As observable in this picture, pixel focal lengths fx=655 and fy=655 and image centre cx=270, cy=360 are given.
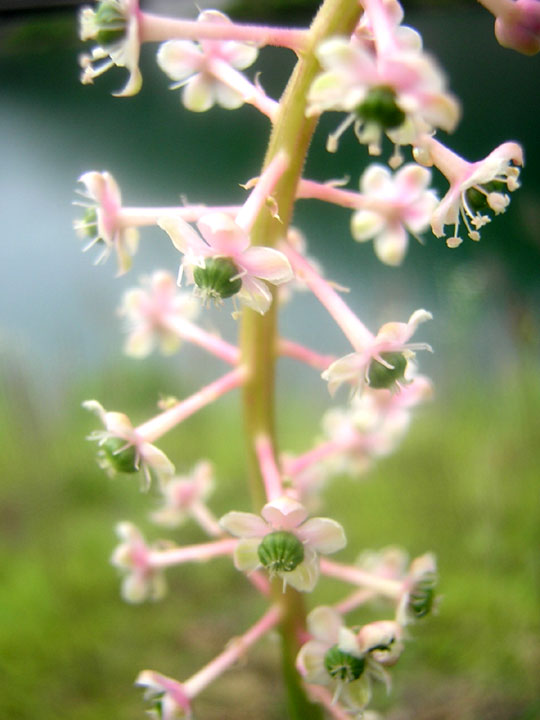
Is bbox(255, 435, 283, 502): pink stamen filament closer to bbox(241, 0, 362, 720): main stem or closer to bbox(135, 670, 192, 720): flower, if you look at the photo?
bbox(241, 0, 362, 720): main stem

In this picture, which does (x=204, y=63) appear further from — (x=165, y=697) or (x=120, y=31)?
(x=165, y=697)

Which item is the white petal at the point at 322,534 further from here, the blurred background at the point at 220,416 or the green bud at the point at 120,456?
the blurred background at the point at 220,416


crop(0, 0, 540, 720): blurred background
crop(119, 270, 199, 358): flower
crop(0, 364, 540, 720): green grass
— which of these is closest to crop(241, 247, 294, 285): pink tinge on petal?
crop(119, 270, 199, 358): flower

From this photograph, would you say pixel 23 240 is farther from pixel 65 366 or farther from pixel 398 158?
pixel 398 158

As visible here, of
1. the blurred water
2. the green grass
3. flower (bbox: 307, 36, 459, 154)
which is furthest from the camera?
the blurred water

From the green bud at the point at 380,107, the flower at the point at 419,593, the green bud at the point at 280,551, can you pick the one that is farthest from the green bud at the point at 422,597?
the green bud at the point at 380,107

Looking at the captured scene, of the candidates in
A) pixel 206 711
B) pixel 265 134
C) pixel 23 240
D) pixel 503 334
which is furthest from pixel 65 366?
pixel 503 334
